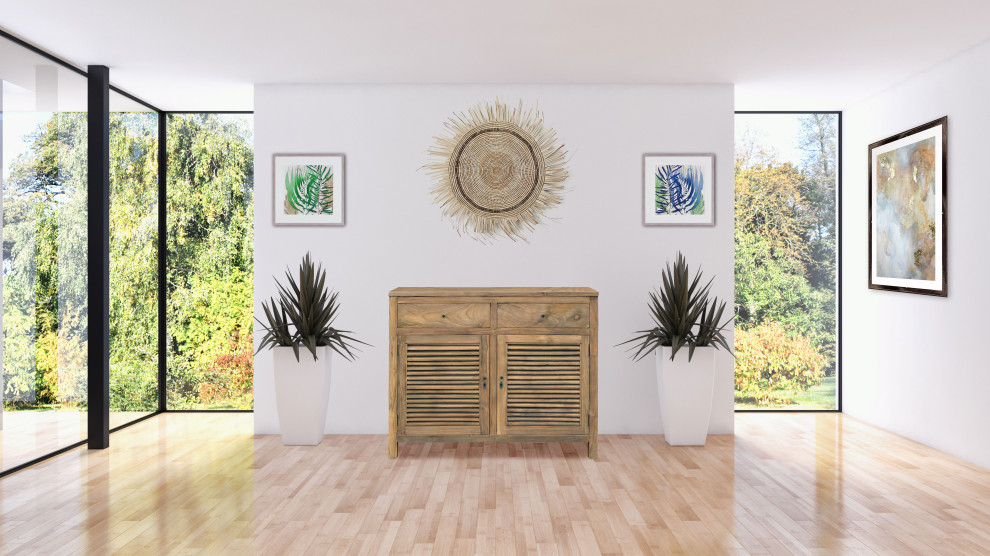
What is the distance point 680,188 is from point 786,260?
1774mm

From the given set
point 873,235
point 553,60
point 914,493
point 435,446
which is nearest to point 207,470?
point 435,446

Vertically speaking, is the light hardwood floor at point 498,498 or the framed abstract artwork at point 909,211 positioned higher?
the framed abstract artwork at point 909,211

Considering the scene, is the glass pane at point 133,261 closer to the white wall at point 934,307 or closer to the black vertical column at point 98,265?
the black vertical column at point 98,265

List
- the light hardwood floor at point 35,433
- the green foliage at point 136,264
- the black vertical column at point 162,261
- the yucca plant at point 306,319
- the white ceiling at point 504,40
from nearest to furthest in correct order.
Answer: the white ceiling at point 504,40
the light hardwood floor at point 35,433
the green foliage at point 136,264
the yucca plant at point 306,319
the black vertical column at point 162,261

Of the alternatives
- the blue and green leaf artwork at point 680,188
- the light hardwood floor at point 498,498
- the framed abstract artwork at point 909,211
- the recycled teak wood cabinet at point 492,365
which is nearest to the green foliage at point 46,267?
the light hardwood floor at point 498,498

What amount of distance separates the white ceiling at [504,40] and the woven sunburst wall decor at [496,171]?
0.33 metres

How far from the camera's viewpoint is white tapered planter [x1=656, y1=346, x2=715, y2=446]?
4730 mm

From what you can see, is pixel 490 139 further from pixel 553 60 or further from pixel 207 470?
pixel 207 470

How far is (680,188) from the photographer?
5.23 m

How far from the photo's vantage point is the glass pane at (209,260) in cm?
619

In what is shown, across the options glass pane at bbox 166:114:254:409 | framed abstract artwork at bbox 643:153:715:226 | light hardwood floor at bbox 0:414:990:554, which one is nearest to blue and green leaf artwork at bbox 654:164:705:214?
framed abstract artwork at bbox 643:153:715:226

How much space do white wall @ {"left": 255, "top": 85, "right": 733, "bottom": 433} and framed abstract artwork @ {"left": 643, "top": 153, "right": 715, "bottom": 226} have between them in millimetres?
74

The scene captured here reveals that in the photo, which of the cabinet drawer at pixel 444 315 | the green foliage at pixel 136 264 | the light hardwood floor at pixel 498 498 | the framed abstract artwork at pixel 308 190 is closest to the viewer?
the light hardwood floor at pixel 498 498

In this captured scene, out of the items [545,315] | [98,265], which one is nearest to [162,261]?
[98,265]
